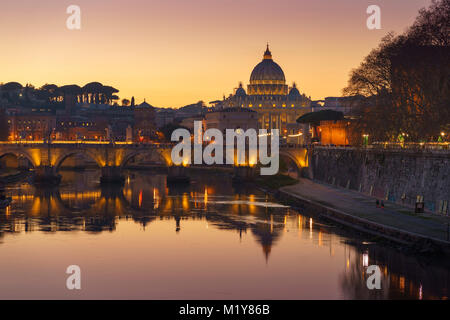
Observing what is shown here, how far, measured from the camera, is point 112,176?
92.8 meters

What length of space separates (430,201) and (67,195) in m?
40.2

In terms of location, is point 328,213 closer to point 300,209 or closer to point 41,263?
point 300,209

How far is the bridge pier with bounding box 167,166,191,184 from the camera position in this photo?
9243 centimetres

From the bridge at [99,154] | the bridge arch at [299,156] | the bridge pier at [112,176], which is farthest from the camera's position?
the bridge arch at [299,156]

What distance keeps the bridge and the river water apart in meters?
25.9

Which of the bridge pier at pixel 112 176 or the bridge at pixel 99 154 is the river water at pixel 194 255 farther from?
the bridge at pixel 99 154

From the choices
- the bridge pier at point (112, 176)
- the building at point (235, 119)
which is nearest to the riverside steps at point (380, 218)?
the bridge pier at point (112, 176)

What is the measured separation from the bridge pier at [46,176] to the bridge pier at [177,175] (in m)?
14.0

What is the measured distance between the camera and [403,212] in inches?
1890

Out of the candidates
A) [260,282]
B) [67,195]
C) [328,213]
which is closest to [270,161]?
[67,195]

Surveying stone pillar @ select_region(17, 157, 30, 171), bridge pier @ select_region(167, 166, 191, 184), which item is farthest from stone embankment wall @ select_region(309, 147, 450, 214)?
stone pillar @ select_region(17, 157, 30, 171)

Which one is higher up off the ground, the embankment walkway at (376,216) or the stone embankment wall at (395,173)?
the stone embankment wall at (395,173)

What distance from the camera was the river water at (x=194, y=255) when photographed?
34094 mm

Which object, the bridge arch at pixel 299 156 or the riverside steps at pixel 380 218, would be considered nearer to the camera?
the riverside steps at pixel 380 218
